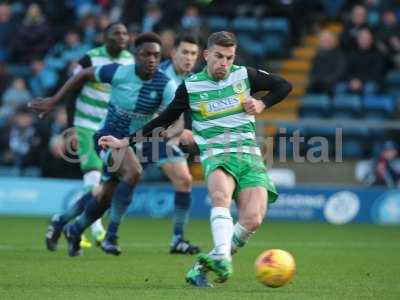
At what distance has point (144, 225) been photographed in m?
17.7

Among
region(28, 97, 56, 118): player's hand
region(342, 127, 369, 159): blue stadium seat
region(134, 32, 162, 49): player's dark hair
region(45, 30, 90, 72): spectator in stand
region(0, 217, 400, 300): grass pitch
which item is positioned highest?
region(45, 30, 90, 72): spectator in stand

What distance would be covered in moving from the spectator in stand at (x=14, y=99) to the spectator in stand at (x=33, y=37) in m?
1.60

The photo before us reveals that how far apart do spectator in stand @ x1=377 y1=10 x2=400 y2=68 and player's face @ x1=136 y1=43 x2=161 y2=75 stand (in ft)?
32.1

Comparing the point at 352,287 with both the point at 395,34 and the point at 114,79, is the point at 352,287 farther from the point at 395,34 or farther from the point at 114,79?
the point at 395,34

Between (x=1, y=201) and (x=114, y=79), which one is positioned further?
(x=1, y=201)

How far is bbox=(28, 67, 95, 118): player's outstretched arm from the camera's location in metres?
11.6

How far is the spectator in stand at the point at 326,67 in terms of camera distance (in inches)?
826

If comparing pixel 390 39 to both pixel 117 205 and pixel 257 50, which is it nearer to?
pixel 257 50

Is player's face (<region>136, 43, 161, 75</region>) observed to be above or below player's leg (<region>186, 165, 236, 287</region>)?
above

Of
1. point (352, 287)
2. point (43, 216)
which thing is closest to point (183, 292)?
point (352, 287)

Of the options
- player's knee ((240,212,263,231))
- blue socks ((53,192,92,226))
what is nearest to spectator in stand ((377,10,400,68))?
blue socks ((53,192,92,226))

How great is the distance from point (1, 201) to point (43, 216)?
1.03 meters

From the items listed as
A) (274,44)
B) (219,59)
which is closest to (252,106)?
(219,59)

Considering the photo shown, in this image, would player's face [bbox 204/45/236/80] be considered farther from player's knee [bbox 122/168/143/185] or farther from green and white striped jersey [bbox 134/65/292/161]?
player's knee [bbox 122/168/143/185]
